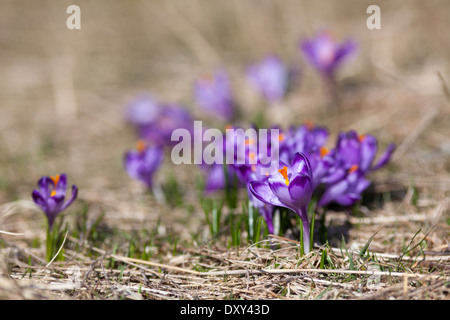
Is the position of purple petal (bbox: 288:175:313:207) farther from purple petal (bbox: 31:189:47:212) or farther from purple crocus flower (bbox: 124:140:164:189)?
purple crocus flower (bbox: 124:140:164:189)

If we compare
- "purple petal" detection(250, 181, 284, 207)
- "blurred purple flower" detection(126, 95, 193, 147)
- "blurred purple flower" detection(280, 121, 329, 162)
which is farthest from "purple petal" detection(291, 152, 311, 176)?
"blurred purple flower" detection(126, 95, 193, 147)

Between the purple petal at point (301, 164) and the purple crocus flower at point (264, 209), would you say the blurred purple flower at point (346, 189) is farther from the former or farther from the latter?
the purple petal at point (301, 164)

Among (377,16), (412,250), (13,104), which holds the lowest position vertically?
(412,250)

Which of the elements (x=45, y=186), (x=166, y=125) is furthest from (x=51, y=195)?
(x=166, y=125)

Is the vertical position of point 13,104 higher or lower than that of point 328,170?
higher

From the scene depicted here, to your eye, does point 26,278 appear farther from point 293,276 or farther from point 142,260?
point 293,276
